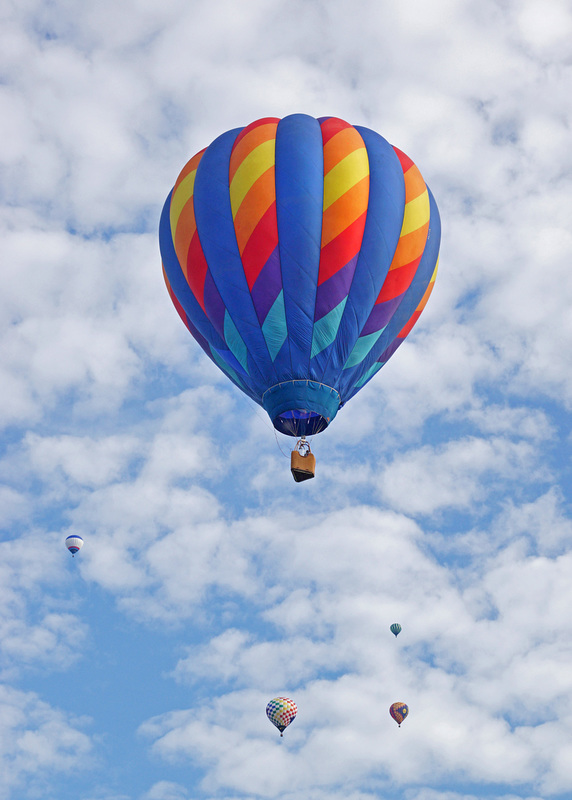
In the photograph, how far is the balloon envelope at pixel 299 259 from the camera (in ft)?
87.2

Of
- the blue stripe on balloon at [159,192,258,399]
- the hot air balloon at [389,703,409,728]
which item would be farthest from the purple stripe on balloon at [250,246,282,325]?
the hot air balloon at [389,703,409,728]

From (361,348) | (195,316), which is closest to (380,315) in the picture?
(361,348)

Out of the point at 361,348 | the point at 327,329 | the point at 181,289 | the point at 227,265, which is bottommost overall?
the point at 327,329

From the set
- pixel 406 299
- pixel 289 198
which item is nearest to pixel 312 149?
pixel 289 198

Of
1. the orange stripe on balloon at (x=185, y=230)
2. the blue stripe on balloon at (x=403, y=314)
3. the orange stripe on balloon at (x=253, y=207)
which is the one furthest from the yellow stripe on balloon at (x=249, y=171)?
the blue stripe on balloon at (x=403, y=314)

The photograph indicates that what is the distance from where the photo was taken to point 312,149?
27.5 meters

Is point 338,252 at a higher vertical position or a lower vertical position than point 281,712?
higher

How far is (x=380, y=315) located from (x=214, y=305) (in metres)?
3.55

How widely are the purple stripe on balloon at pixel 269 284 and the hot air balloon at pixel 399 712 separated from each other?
1651cm

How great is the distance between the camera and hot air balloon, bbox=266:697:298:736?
3544 centimetres

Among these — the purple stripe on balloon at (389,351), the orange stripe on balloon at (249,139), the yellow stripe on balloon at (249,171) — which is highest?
the orange stripe on balloon at (249,139)

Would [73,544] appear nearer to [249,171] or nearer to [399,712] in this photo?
[399,712]

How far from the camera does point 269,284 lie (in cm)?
2652

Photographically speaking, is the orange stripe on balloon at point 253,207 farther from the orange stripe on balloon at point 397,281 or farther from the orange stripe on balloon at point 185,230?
the orange stripe on balloon at point 397,281
